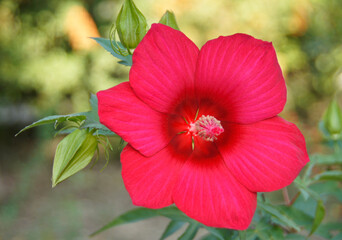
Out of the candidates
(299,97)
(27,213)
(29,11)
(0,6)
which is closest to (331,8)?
(299,97)

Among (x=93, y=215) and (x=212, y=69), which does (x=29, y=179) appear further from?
(x=212, y=69)

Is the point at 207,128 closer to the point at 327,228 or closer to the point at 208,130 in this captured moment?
the point at 208,130

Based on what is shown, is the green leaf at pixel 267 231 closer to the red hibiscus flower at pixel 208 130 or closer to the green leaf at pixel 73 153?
the red hibiscus flower at pixel 208 130

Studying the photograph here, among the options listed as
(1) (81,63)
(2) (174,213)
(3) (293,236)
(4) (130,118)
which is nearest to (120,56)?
(4) (130,118)

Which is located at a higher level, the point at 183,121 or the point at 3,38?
the point at 183,121

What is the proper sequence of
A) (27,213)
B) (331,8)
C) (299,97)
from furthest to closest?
1. (299,97)
2. (331,8)
3. (27,213)

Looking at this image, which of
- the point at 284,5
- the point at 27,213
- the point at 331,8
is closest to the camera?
the point at 27,213
